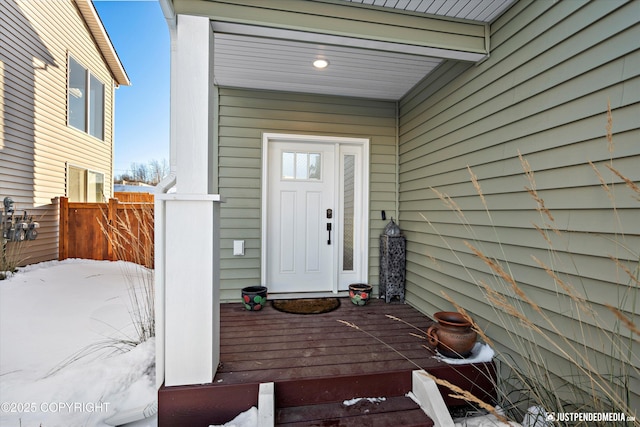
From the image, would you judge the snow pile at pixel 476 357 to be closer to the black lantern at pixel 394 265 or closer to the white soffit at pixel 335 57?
the black lantern at pixel 394 265

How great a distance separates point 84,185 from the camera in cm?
639

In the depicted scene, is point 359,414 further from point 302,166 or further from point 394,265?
point 302,166

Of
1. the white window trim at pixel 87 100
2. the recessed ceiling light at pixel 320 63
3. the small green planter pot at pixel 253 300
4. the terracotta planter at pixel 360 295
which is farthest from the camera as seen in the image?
the white window trim at pixel 87 100

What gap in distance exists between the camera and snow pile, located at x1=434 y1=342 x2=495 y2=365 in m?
2.00

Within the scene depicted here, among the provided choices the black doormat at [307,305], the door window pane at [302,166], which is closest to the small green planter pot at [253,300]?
the black doormat at [307,305]

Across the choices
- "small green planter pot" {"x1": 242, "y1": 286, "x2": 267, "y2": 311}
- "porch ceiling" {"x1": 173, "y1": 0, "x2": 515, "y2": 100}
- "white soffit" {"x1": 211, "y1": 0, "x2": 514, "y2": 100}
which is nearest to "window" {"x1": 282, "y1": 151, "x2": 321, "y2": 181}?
"white soffit" {"x1": 211, "y1": 0, "x2": 514, "y2": 100}

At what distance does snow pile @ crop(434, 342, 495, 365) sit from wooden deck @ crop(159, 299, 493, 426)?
0.13 ft

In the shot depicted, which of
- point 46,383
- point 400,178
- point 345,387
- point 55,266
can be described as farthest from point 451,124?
point 55,266

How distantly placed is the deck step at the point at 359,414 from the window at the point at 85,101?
7.16m

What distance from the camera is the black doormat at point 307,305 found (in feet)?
9.98

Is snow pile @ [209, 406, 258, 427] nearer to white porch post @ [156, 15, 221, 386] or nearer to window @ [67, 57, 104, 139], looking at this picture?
white porch post @ [156, 15, 221, 386]

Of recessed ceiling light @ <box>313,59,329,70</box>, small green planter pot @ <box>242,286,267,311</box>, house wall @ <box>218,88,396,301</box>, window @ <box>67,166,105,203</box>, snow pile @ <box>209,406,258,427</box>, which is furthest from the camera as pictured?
window @ <box>67,166,105,203</box>

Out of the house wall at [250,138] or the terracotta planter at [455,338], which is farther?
the house wall at [250,138]

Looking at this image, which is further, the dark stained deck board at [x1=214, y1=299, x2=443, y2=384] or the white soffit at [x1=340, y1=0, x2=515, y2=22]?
the white soffit at [x1=340, y1=0, x2=515, y2=22]
